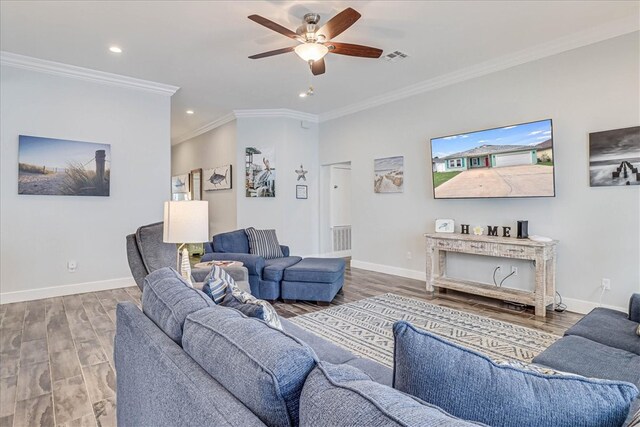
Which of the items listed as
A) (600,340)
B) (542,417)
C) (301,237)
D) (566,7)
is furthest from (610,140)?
(301,237)

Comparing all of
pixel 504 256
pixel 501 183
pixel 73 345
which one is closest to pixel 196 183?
pixel 73 345

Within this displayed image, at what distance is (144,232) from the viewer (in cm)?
276

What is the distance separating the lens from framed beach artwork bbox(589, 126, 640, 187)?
3.33 metres

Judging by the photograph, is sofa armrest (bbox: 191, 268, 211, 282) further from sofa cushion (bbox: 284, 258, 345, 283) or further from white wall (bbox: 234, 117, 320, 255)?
white wall (bbox: 234, 117, 320, 255)

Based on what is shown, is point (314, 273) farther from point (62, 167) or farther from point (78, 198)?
point (62, 167)

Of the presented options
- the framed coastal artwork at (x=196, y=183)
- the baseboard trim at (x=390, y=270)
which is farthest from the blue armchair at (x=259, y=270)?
the framed coastal artwork at (x=196, y=183)

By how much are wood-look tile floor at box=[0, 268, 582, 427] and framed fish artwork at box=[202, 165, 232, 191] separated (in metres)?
2.79

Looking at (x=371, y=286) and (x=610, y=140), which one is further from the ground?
(x=610, y=140)

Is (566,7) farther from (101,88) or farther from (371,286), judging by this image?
(101,88)

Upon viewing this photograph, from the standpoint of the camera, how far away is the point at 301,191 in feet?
22.5

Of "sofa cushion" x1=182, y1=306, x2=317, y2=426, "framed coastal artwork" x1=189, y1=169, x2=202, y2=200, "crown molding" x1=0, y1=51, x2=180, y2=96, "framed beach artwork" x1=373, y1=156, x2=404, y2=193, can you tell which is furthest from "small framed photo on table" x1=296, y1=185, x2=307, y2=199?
"sofa cushion" x1=182, y1=306, x2=317, y2=426

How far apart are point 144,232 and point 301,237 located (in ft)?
13.9

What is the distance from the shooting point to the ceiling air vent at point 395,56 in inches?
162

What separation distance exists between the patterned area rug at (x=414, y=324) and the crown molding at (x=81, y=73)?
3930 millimetres
